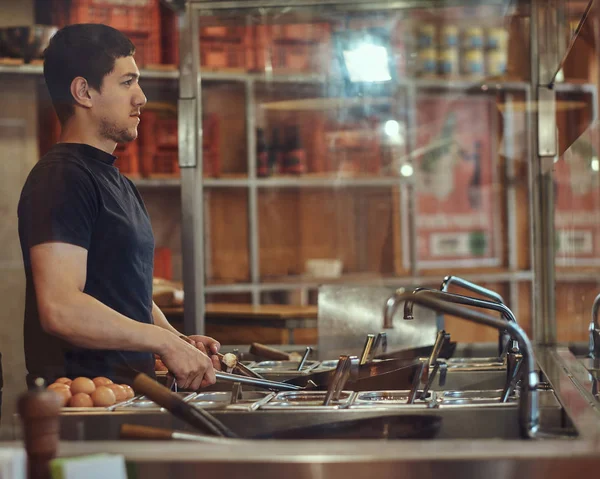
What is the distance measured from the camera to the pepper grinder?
0.91 m

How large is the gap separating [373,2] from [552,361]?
1.32 metres

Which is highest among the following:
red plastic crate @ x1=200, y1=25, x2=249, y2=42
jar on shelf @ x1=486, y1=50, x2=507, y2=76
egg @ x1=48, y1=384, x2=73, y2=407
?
red plastic crate @ x1=200, y1=25, x2=249, y2=42

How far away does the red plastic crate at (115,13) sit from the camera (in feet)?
10.5

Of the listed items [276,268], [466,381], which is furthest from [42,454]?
[276,268]

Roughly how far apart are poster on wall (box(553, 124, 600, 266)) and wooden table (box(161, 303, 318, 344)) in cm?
219

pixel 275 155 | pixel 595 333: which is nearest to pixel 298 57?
pixel 275 155

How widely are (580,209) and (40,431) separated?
4495mm

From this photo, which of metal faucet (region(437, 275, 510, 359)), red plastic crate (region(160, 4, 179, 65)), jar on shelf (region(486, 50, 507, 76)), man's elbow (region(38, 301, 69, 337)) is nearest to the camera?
man's elbow (region(38, 301, 69, 337))

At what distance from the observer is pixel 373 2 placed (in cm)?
276

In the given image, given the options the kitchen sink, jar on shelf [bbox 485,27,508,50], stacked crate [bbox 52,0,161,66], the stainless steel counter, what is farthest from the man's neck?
jar on shelf [bbox 485,27,508,50]

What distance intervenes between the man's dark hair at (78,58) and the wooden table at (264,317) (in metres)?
1.15

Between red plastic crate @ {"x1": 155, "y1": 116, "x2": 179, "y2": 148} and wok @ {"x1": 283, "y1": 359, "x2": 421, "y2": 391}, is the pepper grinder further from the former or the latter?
red plastic crate @ {"x1": 155, "y1": 116, "x2": 179, "y2": 148}

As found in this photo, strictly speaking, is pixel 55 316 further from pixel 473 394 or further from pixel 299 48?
pixel 299 48

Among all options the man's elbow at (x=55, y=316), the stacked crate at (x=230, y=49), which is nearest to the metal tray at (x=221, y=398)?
the man's elbow at (x=55, y=316)
